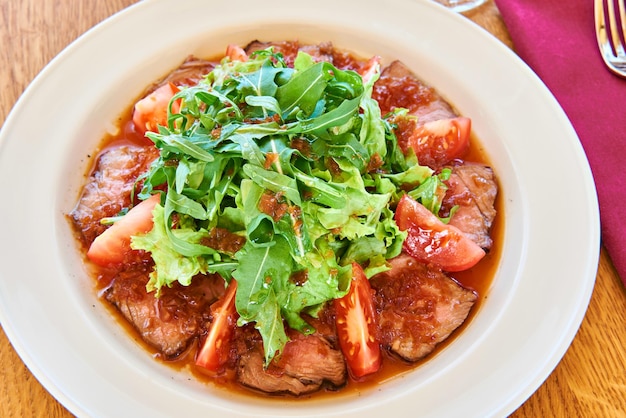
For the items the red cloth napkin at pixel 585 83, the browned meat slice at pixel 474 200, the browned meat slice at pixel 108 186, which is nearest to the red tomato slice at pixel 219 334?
the browned meat slice at pixel 108 186

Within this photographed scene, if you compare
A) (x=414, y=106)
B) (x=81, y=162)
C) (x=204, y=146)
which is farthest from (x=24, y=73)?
(x=414, y=106)

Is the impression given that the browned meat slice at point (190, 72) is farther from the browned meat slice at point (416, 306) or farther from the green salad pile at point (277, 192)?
the browned meat slice at point (416, 306)

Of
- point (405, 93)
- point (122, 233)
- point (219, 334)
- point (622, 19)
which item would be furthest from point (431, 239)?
point (622, 19)

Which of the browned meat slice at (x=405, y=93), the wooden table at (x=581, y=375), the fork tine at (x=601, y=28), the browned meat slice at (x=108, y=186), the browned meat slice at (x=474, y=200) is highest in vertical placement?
the fork tine at (x=601, y=28)

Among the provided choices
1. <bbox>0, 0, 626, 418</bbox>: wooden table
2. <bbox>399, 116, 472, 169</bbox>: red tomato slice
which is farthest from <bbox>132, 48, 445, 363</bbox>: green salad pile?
<bbox>0, 0, 626, 418</bbox>: wooden table

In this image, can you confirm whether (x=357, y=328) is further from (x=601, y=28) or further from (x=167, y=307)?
(x=601, y=28)

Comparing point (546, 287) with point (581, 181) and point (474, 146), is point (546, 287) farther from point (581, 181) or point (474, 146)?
point (474, 146)
